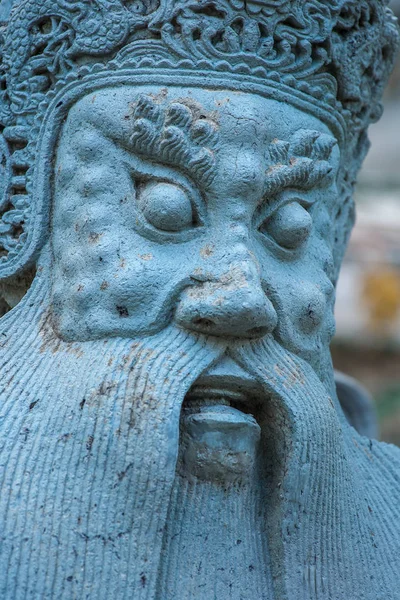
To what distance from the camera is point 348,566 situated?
2.09m

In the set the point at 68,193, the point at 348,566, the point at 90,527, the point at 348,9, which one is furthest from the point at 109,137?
the point at 348,566

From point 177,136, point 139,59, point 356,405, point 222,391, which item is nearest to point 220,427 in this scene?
point 222,391

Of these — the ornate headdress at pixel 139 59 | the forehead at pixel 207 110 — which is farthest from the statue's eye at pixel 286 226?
A: the ornate headdress at pixel 139 59

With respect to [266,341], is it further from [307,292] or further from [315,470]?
[315,470]

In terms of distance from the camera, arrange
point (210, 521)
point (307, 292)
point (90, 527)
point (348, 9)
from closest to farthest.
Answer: point (90, 527) → point (210, 521) → point (307, 292) → point (348, 9)

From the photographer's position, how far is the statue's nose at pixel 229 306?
1.96 meters

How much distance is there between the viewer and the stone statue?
190 centimetres

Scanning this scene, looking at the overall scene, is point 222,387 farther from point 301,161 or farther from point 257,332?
point 301,161

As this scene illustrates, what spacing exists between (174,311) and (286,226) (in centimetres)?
35

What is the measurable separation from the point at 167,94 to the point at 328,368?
2.62ft

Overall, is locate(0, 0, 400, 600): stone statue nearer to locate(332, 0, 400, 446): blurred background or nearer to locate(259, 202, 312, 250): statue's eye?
locate(259, 202, 312, 250): statue's eye

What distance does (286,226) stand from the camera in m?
2.16

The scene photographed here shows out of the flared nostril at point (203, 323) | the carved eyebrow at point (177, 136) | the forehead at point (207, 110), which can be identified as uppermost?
the forehead at point (207, 110)

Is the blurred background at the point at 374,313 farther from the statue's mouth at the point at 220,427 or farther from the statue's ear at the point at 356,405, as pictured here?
the statue's mouth at the point at 220,427
